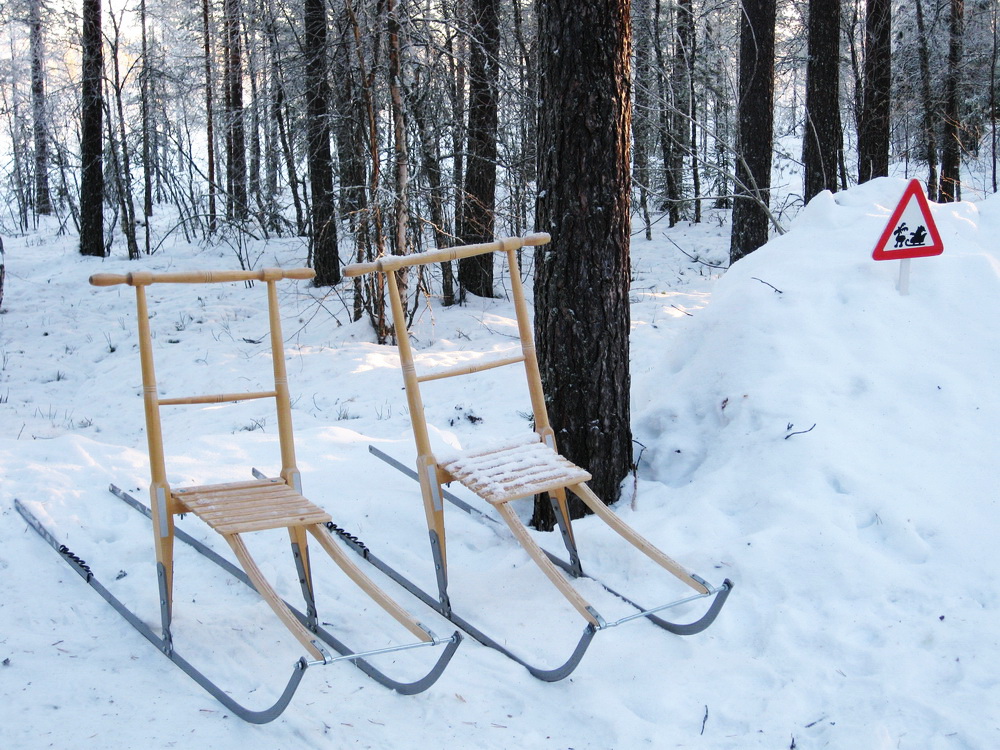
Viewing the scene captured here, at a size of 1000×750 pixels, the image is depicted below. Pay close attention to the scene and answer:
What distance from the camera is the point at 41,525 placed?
351cm

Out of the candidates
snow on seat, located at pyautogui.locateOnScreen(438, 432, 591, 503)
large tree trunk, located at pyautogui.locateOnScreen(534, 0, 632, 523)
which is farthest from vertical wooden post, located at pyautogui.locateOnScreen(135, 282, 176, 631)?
large tree trunk, located at pyautogui.locateOnScreen(534, 0, 632, 523)

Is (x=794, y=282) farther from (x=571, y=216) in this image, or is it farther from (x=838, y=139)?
(x=838, y=139)

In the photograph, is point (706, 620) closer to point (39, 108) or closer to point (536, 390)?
point (536, 390)

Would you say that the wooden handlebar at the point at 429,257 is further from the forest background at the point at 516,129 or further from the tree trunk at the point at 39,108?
the tree trunk at the point at 39,108

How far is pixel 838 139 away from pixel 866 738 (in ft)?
33.5

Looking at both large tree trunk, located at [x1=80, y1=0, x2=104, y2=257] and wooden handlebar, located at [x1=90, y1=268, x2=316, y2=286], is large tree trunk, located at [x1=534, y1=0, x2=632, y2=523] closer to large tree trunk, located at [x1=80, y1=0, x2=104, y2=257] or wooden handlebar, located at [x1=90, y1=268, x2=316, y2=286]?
wooden handlebar, located at [x1=90, y1=268, x2=316, y2=286]

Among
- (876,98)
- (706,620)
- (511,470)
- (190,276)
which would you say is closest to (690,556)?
(706,620)

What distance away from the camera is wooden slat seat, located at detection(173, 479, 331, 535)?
2691mm

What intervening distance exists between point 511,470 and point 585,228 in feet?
3.88

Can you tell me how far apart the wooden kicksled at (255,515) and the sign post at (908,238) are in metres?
3.21

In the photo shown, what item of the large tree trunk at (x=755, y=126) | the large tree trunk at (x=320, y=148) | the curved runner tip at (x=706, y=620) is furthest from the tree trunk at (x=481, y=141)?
the curved runner tip at (x=706, y=620)

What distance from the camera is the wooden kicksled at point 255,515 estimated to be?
2525mm

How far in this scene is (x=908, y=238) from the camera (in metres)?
4.55

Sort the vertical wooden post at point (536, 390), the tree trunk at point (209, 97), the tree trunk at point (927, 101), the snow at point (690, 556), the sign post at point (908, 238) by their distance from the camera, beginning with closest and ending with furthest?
the snow at point (690, 556)
the vertical wooden post at point (536, 390)
the sign post at point (908, 238)
the tree trunk at point (209, 97)
the tree trunk at point (927, 101)
